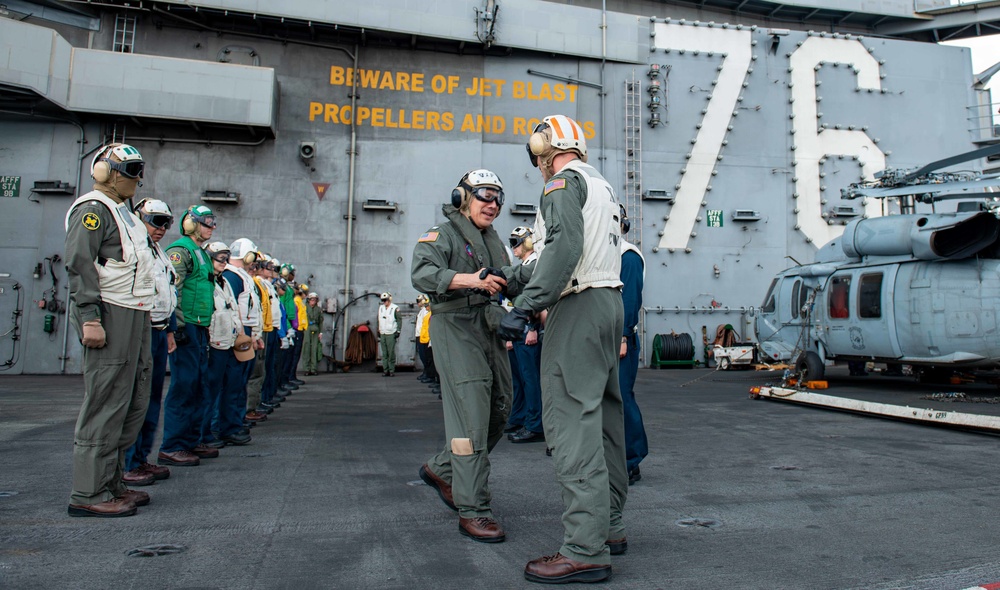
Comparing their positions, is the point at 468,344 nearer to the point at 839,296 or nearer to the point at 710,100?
the point at 839,296

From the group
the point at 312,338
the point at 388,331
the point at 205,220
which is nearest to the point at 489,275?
the point at 205,220

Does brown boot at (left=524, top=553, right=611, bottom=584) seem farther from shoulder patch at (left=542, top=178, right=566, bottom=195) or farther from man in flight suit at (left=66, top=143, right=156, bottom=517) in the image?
man in flight suit at (left=66, top=143, right=156, bottom=517)

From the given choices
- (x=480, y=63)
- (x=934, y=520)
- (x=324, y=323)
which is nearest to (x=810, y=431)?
(x=934, y=520)

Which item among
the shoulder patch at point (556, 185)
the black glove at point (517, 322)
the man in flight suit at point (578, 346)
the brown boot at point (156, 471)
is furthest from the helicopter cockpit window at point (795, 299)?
the brown boot at point (156, 471)

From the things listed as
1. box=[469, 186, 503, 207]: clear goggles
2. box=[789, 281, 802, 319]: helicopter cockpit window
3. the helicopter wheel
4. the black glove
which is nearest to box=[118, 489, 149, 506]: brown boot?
the black glove

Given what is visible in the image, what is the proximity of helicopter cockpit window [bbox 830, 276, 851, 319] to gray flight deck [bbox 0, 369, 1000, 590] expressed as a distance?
5.32m

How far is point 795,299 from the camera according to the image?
44.0 ft

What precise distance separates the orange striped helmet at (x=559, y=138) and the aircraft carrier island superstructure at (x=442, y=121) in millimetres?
14203

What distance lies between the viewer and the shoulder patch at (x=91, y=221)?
3.86m

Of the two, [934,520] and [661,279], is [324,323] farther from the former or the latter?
[934,520]

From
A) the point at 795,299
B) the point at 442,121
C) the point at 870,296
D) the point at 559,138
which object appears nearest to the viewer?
the point at 559,138

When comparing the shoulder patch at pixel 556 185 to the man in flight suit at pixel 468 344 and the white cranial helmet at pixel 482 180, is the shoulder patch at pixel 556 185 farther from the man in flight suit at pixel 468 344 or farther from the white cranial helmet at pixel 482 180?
the white cranial helmet at pixel 482 180

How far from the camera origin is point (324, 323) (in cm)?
1683

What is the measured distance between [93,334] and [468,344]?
227 cm
